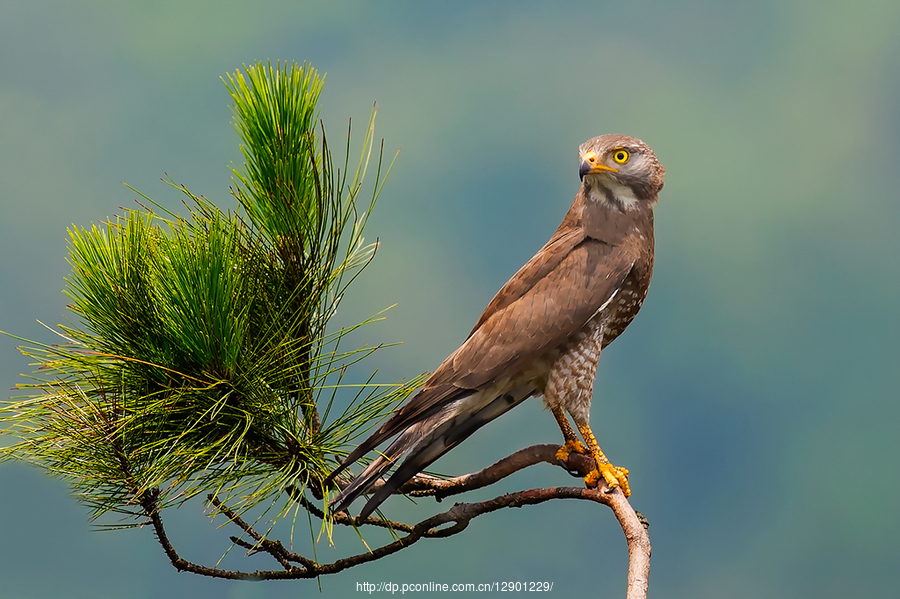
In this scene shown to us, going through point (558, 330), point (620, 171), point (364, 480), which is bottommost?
point (364, 480)

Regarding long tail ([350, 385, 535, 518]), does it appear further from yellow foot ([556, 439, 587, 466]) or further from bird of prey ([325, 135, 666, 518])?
yellow foot ([556, 439, 587, 466])

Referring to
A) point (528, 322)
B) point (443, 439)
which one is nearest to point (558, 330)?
point (528, 322)

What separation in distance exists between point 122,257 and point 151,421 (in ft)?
1.40

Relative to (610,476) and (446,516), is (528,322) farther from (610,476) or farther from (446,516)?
(446,516)

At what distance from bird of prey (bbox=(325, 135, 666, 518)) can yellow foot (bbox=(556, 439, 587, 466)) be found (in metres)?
0.01

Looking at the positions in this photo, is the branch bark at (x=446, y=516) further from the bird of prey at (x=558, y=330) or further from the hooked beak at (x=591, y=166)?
the hooked beak at (x=591, y=166)

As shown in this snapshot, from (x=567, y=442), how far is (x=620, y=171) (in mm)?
811

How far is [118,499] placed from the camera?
2020 millimetres

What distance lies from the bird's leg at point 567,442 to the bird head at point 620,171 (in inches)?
25.6

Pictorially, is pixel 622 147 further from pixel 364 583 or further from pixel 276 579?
pixel 276 579

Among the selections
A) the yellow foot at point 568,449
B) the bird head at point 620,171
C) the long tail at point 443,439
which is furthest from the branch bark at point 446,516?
the bird head at point 620,171

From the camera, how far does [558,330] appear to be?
6.61 feet

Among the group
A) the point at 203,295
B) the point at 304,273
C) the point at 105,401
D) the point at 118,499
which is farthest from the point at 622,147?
the point at 118,499

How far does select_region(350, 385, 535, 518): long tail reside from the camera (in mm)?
2057
